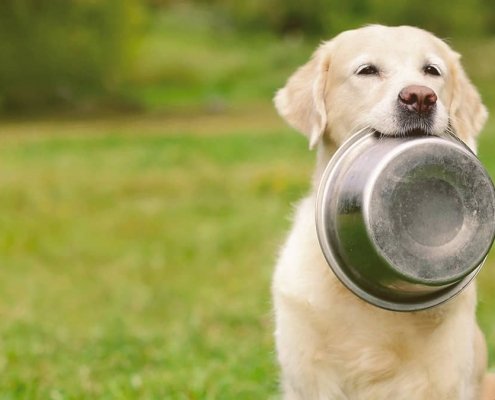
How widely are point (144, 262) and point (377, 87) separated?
712 cm

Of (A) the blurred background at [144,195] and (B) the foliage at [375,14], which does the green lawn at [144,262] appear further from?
(B) the foliage at [375,14]

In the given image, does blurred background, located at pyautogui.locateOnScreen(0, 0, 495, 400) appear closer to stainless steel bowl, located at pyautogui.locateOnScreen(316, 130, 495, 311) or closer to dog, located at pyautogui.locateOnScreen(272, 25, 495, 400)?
dog, located at pyautogui.locateOnScreen(272, 25, 495, 400)

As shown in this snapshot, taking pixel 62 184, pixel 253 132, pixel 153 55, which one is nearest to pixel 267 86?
pixel 153 55

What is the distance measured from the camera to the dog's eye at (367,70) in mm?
4488

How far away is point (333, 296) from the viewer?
173 inches

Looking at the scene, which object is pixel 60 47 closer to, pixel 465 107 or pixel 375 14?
pixel 375 14

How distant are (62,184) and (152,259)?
4859 mm

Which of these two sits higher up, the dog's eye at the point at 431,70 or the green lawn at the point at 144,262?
the dog's eye at the point at 431,70

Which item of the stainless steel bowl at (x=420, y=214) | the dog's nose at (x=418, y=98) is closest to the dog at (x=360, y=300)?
the dog's nose at (x=418, y=98)

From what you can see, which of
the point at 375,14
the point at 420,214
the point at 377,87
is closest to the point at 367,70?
the point at 377,87

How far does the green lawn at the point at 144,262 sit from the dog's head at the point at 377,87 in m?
0.89

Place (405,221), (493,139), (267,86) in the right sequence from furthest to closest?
(267,86)
(493,139)
(405,221)

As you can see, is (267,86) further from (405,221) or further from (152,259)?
(405,221)

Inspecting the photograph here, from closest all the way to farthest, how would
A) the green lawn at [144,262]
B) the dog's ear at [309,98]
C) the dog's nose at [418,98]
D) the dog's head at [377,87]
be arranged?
the dog's nose at [418,98] → the dog's head at [377,87] → the dog's ear at [309,98] → the green lawn at [144,262]
